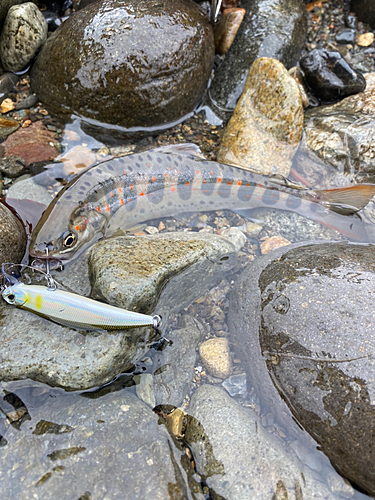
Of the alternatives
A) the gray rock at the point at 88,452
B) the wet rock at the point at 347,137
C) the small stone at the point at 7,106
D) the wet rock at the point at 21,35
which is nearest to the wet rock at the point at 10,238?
the gray rock at the point at 88,452

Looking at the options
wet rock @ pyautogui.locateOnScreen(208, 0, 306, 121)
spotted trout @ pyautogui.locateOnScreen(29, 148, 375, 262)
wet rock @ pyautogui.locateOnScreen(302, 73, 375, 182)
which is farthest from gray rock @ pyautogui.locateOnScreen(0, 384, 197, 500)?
wet rock @ pyautogui.locateOnScreen(208, 0, 306, 121)

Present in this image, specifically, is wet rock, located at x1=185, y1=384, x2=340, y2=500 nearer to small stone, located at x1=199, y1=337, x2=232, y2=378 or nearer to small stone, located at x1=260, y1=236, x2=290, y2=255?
small stone, located at x1=199, y1=337, x2=232, y2=378

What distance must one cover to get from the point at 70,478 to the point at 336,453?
2.46 metres

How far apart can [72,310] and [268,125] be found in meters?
4.17

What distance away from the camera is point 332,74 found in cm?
635

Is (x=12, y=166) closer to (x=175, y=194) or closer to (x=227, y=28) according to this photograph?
(x=175, y=194)

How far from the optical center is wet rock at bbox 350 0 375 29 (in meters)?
7.16

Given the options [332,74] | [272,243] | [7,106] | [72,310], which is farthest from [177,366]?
[332,74]

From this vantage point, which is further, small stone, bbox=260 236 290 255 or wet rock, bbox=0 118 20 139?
wet rock, bbox=0 118 20 139

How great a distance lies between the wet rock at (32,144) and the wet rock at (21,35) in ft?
4.39

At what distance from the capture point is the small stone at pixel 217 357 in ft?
14.1

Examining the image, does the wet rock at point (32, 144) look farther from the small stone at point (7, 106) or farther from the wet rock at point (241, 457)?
the wet rock at point (241, 457)

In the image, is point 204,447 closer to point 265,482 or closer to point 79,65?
point 265,482

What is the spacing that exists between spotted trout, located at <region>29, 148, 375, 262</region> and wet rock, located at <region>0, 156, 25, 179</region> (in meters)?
0.93
